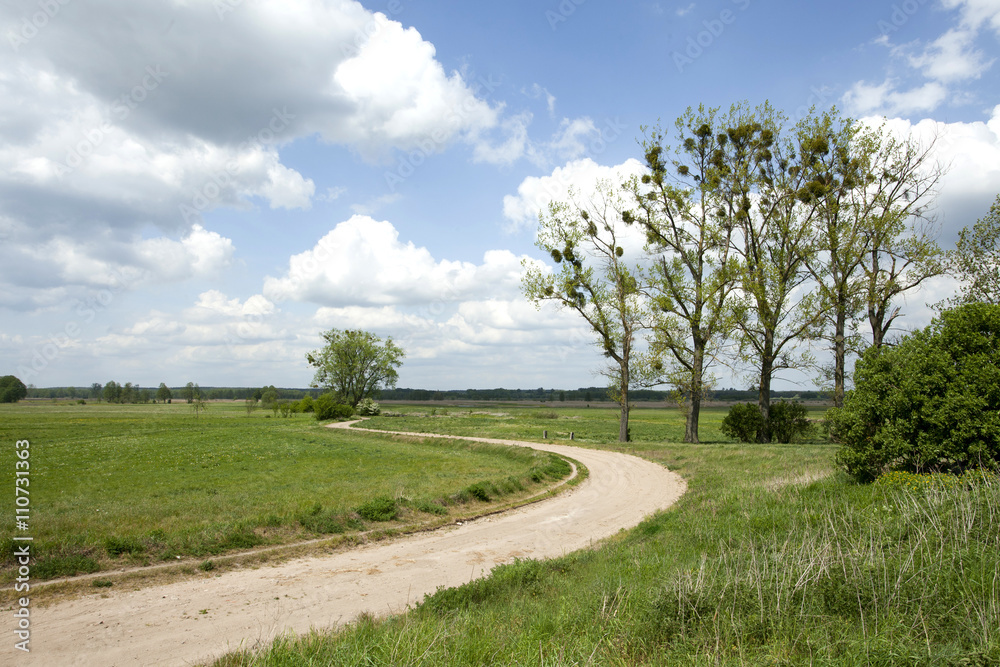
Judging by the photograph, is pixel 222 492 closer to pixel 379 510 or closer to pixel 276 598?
pixel 379 510

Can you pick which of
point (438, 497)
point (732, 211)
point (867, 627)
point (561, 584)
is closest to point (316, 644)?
point (561, 584)

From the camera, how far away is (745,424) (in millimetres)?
35812

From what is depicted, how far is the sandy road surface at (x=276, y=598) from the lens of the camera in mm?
6879

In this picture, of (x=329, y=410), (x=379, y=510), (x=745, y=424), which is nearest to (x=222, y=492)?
(x=379, y=510)

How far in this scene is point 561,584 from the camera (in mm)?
8516

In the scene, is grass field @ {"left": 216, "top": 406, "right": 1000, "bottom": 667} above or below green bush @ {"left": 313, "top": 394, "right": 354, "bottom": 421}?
above

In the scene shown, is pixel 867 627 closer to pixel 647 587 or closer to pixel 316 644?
pixel 647 587

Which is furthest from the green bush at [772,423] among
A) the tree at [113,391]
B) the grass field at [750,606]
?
the tree at [113,391]

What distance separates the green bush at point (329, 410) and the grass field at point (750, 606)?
66.6 meters

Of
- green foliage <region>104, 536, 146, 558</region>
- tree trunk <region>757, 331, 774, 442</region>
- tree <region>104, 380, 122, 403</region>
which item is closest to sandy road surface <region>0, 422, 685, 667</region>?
green foliage <region>104, 536, 146, 558</region>

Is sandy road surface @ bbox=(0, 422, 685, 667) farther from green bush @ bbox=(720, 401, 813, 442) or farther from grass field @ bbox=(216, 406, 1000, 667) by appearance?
green bush @ bbox=(720, 401, 813, 442)

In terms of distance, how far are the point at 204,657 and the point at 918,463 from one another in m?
13.4

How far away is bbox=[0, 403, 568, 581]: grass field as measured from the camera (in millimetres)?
10844

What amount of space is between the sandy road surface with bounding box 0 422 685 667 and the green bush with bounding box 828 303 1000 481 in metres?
6.26
